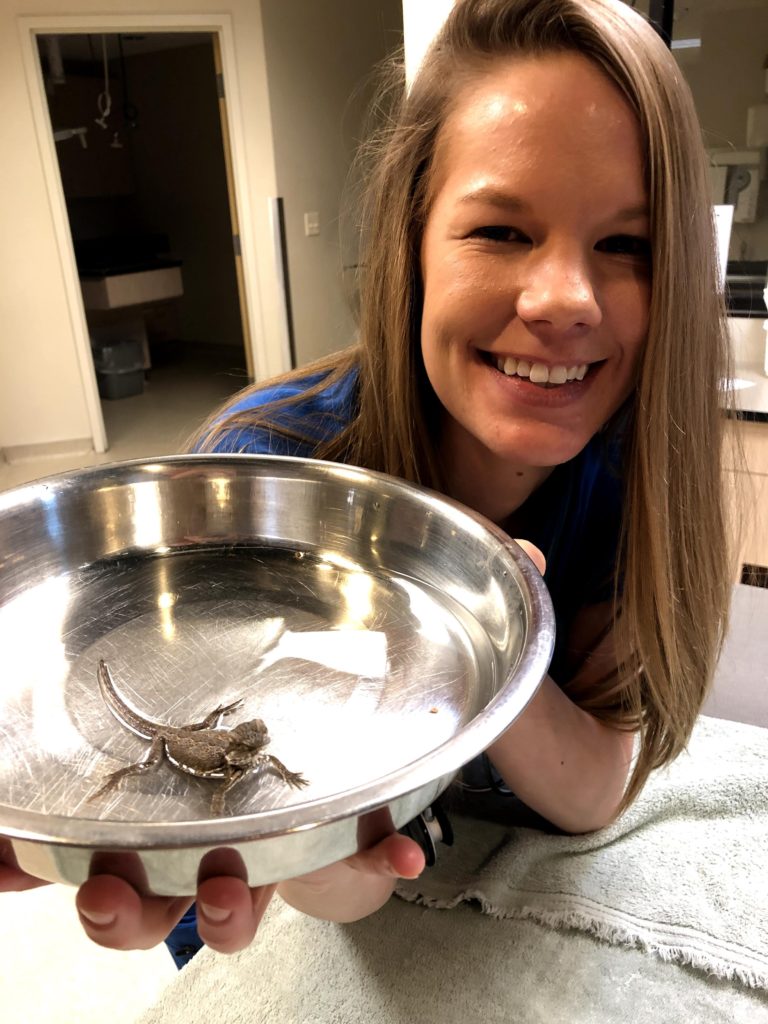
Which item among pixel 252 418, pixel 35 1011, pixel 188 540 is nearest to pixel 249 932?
pixel 188 540

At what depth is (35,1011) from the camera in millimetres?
1169

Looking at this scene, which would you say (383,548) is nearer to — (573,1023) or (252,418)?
(252,418)

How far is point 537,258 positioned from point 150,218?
5.55 m

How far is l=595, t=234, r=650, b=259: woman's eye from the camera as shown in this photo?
2.01 feet

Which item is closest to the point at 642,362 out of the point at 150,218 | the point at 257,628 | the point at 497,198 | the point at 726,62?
the point at 497,198

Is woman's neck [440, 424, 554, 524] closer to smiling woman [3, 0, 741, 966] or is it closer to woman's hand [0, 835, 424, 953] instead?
smiling woman [3, 0, 741, 966]

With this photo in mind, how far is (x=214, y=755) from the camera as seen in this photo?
49cm

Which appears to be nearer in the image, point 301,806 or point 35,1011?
point 301,806

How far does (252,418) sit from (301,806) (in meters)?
0.53

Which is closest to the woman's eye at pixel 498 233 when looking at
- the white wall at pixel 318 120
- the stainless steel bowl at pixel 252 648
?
the stainless steel bowl at pixel 252 648

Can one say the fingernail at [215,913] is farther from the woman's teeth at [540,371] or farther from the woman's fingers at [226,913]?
the woman's teeth at [540,371]

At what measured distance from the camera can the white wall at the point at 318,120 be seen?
123 inches

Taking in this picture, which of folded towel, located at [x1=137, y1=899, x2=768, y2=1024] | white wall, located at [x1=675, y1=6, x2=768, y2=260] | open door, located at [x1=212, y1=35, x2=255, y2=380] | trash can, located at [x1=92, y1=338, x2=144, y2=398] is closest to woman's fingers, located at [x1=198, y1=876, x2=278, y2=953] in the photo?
folded towel, located at [x1=137, y1=899, x2=768, y2=1024]

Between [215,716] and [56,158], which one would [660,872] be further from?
[56,158]
